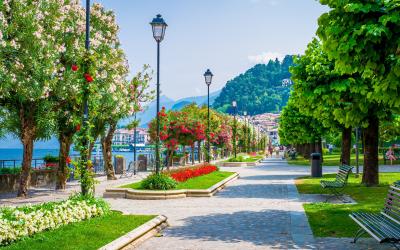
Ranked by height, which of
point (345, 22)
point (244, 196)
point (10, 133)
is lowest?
point (244, 196)

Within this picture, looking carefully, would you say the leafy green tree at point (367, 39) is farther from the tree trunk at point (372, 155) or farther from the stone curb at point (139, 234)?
the tree trunk at point (372, 155)

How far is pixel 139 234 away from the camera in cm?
977

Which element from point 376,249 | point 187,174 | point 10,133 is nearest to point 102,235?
point 376,249

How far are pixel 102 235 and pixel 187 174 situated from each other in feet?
46.0

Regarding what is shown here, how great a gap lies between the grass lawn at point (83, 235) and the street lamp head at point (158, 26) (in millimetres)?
8688

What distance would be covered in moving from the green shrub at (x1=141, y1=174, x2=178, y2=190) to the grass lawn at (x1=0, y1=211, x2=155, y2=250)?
6605mm

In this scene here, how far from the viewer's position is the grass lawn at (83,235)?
8.38 metres

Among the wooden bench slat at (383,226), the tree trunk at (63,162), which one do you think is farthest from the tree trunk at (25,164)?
the wooden bench slat at (383,226)

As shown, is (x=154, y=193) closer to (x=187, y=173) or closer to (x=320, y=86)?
(x=187, y=173)

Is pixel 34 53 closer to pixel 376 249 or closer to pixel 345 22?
pixel 345 22

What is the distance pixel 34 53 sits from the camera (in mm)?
17031

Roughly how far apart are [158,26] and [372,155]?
1008 centimetres

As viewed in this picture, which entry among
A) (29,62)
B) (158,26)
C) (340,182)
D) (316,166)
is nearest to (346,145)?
(316,166)

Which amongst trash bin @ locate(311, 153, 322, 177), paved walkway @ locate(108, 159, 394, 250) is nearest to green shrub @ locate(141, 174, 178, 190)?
paved walkway @ locate(108, 159, 394, 250)
